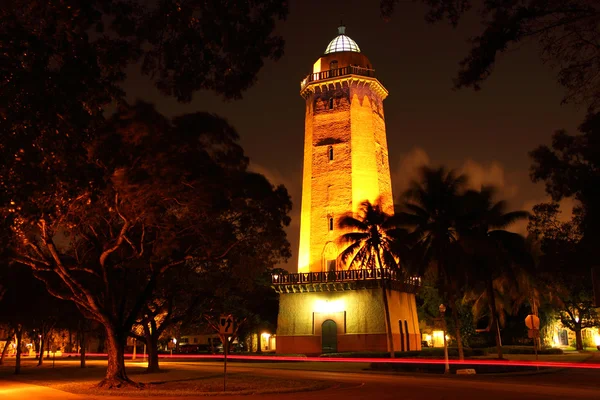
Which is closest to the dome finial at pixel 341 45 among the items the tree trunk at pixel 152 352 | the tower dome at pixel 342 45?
the tower dome at pixel 342 45

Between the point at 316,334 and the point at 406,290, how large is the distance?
30.9ft

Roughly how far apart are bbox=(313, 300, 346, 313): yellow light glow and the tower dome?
23.1 metres

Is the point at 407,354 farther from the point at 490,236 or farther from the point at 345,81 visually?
the point at 345,81

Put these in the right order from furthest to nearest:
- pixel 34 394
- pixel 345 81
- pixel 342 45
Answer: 1. pixel 342 45
2. pixel 345 81
3. pixel 34 394

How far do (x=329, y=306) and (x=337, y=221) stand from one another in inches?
277

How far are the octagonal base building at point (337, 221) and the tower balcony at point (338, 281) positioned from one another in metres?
Answer: 0.08

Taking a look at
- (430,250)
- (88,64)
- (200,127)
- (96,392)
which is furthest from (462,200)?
(88,64)

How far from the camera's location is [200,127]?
69.5 feet

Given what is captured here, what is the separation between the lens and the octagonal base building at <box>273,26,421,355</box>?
1849 inches

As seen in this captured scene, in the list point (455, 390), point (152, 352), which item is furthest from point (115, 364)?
point (455, 390)

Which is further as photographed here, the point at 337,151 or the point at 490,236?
the point at 337,151

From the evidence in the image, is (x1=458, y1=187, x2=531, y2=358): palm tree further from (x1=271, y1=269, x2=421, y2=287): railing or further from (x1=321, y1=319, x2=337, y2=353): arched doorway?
(x1=321, y1=319, x2=337, y2=353): arched doorway

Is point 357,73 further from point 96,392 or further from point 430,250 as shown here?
point 96,392

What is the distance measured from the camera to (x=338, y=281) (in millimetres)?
47312
